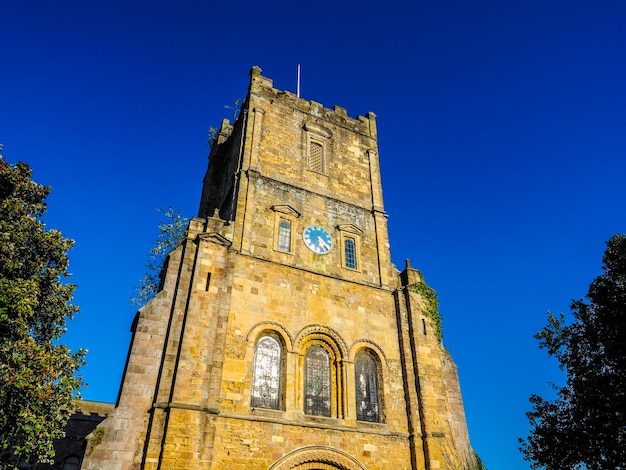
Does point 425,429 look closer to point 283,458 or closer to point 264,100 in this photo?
point 283,458

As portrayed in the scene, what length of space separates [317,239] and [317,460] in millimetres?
8910

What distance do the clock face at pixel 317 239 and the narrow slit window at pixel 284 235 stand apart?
722 millimetres

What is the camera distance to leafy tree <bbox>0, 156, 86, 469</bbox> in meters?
12.9

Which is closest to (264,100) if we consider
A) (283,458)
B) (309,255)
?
(309,255)

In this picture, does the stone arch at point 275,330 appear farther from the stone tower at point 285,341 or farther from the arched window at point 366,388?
the arched window at point 366,388

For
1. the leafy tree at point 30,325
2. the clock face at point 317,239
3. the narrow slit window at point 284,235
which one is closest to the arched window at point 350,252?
the clock face at point 317,239

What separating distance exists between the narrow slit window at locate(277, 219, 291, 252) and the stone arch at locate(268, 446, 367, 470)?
25.6ft

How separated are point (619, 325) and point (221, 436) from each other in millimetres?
16172

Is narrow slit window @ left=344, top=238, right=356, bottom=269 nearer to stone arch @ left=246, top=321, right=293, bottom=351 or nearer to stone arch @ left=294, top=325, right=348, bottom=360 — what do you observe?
stone arch @ left=294, top=325, right=348, bottom=360

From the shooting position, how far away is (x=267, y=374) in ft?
51.1

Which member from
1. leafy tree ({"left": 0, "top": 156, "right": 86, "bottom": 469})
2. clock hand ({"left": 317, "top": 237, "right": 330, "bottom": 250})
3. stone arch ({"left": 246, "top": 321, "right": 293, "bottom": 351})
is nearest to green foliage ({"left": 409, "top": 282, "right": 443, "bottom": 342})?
clock hand ({"left": 317, "top": 237, "right": 330, "bottom": 250})

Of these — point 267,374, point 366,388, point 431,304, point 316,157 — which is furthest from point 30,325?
point 431,304

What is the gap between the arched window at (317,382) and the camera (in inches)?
623

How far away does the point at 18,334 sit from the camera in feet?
46.8
